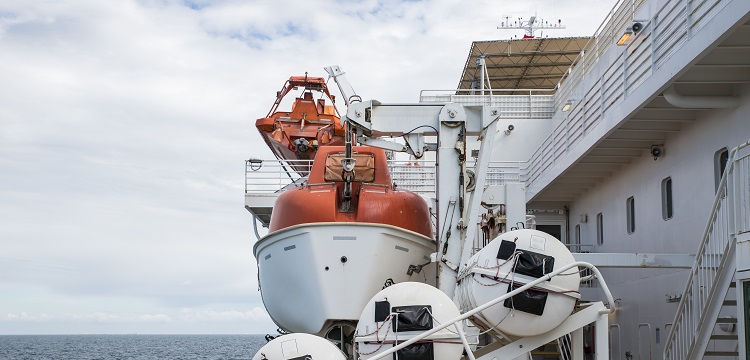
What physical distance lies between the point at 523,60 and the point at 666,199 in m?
17.5

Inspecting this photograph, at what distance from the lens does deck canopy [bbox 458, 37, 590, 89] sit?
29.4 m

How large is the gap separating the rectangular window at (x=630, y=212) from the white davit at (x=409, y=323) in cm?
864

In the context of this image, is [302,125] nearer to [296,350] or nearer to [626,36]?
[626,36]

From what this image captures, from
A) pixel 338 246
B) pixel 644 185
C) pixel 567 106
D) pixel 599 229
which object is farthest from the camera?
pixel 567 106

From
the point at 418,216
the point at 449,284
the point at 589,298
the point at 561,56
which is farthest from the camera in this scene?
the point at 561,56

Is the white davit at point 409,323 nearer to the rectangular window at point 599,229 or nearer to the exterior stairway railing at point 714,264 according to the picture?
the exterior stairway railing at point 714,264

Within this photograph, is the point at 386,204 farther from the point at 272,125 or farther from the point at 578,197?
the point at 272,125

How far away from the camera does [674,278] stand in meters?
13.5

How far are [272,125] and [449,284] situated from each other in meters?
11.4

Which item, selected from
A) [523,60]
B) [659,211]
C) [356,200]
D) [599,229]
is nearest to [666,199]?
[659,211]

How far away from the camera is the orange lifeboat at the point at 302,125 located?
71.6ft

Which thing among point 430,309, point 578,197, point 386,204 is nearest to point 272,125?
point 578,197

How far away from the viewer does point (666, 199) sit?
45.7 ft

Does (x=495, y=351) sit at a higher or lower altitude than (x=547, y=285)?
lower
